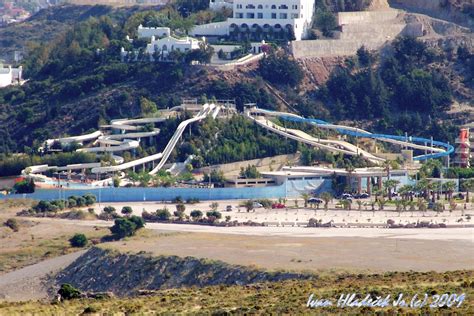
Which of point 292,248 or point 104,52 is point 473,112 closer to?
point 104,52

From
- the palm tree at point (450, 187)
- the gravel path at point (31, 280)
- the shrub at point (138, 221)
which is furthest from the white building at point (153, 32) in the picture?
the gravel path at point (31, 280)

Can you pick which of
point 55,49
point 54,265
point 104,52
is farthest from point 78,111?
point 54,265

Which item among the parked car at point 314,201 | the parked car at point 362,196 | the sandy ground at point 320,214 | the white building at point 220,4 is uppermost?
the white building at point 220,4

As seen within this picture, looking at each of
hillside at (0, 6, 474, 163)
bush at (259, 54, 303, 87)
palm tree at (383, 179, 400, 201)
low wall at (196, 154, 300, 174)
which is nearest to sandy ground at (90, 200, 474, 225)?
palm tree at (383, 179, 400, 201)

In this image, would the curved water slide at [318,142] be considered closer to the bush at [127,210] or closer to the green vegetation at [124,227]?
the bush at [127,210]

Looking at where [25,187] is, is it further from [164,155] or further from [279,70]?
[279,70]

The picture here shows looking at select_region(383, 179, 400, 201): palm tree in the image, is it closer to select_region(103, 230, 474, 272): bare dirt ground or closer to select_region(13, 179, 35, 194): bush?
select_region(103, 230, 474, 272): bare dirt ground
